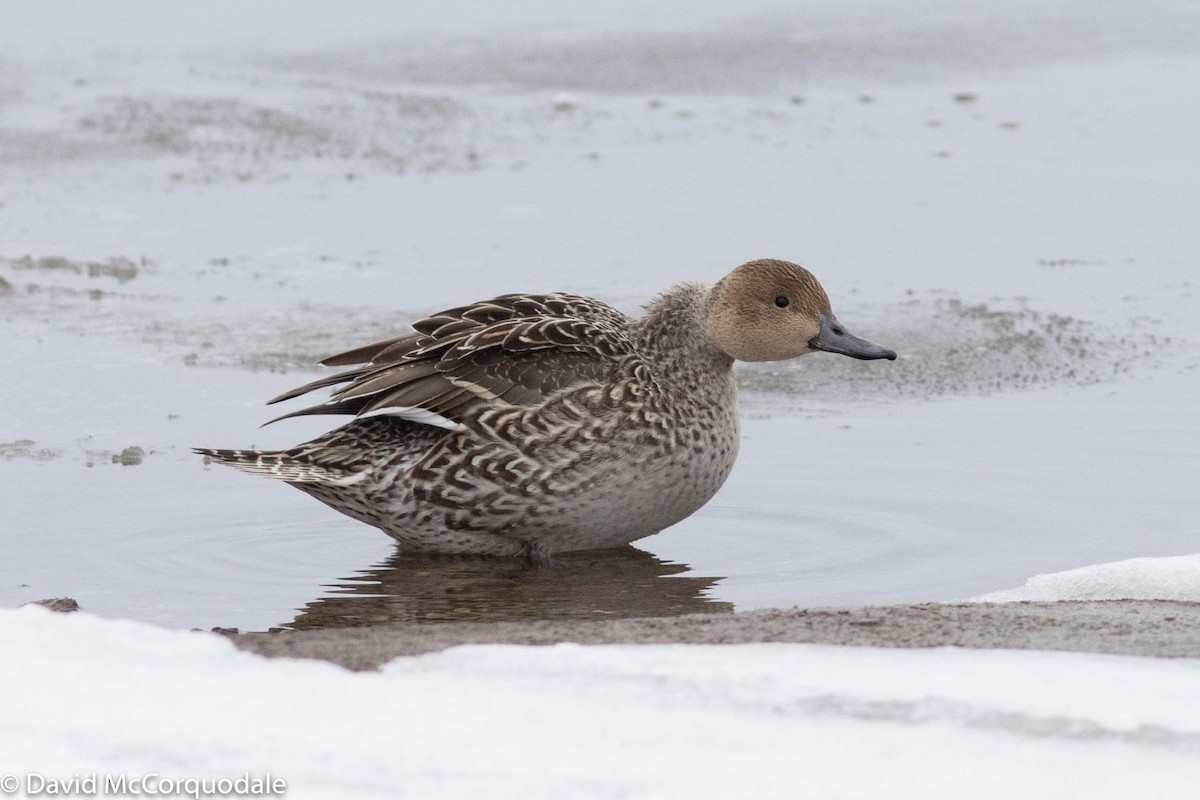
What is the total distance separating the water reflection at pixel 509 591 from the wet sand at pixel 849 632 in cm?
86

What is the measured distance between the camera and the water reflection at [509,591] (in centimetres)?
564

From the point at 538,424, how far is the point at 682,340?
737 millimetres

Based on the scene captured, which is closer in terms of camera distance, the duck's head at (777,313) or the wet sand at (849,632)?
the wet sand at (849,632)

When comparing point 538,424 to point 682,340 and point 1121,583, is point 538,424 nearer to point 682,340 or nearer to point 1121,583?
point 682,340

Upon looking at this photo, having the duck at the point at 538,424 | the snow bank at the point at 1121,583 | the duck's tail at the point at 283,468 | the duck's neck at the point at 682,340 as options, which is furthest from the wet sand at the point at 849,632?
the duck's neck at the point at 682,340

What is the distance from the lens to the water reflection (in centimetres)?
564

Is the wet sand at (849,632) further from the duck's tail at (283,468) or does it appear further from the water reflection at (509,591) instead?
the duck's tail at (283,468)

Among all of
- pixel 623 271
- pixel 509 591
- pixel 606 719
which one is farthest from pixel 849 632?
pixel 623 271

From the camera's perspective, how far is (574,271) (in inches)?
387

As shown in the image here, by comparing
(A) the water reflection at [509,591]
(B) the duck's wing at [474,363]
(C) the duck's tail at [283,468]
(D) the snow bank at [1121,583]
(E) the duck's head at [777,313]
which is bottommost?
(A) the water reflection at [509,591]

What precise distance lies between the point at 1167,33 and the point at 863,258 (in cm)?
710

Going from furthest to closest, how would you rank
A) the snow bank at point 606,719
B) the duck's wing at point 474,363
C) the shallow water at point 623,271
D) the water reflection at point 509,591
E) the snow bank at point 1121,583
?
the duck's wing at point 474,363 → the shallow water at point 623,271 → the water reflection at point 509,591 → the snow bank at point 1121,583 → the snow bank at point 606,719

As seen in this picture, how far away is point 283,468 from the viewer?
635 cm

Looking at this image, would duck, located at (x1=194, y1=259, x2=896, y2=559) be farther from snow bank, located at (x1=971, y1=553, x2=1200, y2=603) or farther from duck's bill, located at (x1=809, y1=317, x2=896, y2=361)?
snow bank, located at (x1=971, y1=553, x2=1200, y2=603)
